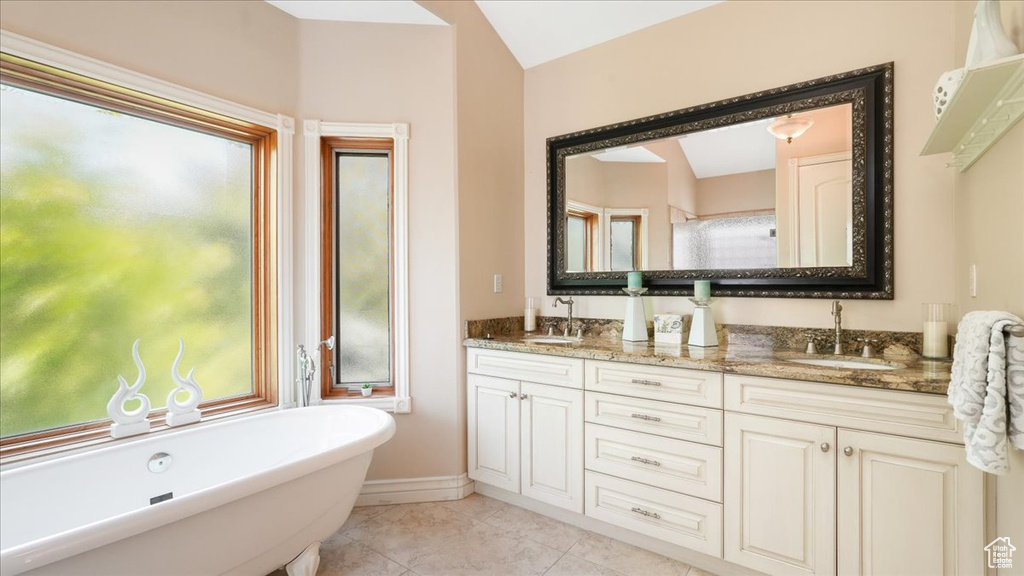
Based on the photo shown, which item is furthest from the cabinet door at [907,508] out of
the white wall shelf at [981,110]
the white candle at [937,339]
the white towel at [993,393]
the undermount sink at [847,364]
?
the white wall shelf at [981,110]

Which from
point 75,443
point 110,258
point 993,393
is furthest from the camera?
point 110,258

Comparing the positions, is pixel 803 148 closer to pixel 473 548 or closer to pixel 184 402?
pixel 473 548

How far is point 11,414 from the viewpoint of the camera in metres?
1.77

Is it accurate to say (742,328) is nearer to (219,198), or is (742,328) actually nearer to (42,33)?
(219,198)

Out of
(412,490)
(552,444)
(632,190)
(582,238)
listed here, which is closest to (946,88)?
(632,190)

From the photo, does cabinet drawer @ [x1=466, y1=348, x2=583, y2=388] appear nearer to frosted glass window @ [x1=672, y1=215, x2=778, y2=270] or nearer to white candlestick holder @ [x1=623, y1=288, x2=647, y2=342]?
white candlestick holder @ [x1=623, y1=288, x2=647, y2=342]

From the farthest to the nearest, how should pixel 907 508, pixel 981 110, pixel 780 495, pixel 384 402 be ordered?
1. pixel 384 402
2. pixel 780 495
3. pixel 907 508
4. pixel 981 110

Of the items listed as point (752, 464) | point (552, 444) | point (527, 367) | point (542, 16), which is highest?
point (542, 16)

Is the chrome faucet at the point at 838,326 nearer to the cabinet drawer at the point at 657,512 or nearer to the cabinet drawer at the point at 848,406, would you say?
the cabinet drawer at the point at 848,406

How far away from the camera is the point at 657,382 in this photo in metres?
2.03

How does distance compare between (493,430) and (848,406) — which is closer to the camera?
(848,406)

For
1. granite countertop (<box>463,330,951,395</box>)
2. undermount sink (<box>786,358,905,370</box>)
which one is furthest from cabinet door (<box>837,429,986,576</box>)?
undermount sink (<box>786,358,905,370</box>)

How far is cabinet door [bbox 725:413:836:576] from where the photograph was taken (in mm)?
1653

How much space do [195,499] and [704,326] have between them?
2.22m
